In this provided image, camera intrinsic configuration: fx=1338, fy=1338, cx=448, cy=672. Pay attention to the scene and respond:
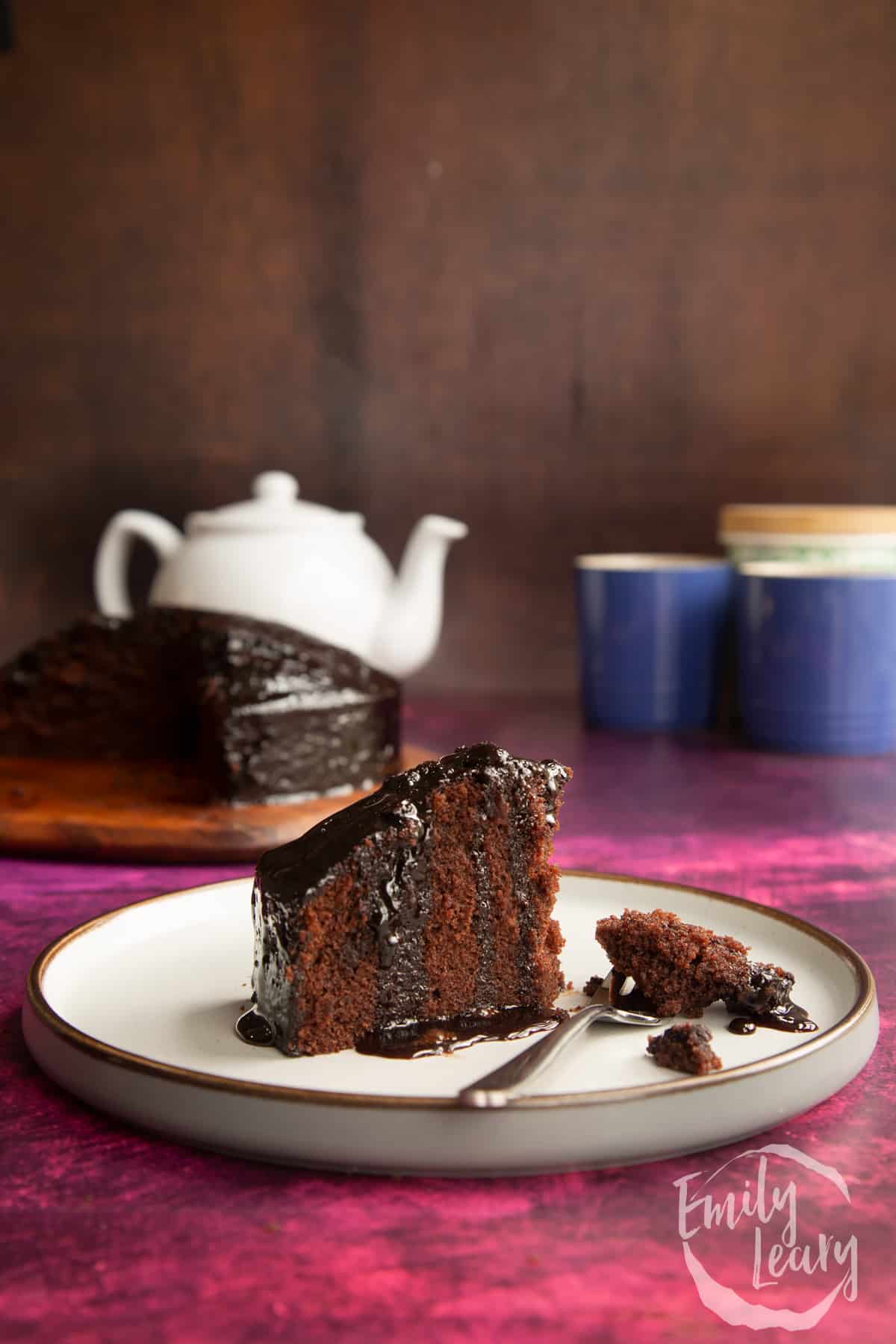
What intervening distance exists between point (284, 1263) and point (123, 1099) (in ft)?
0.45

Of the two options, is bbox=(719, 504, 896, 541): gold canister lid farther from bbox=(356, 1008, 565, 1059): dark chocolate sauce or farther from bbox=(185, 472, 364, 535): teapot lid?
bbox=(356, 1008, 565, 1059): dark chocolate sauce

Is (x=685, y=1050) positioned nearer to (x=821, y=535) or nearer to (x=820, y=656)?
(x=820, y=656)

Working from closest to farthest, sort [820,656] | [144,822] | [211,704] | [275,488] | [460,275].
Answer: [144,822] < [211,704] < [820,656] < [275,488] < [460,275]

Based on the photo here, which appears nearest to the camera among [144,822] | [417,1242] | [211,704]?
[417,1242]

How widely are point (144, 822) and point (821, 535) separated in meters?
1.01

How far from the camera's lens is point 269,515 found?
1.78 meters

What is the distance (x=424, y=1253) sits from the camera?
0.54 meters

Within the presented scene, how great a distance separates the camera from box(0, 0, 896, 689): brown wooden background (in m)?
2.04

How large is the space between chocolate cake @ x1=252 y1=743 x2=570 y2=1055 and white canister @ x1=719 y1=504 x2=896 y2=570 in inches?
42.1

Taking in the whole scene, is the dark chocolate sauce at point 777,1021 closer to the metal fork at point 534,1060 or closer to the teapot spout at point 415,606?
the metal fork at point 534,1060

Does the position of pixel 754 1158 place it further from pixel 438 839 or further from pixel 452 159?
pixel 452 159

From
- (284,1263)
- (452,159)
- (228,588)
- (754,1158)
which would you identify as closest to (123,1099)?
(284,1263)

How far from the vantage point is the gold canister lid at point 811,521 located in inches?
69.9

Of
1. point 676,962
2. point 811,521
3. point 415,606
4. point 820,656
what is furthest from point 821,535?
point 676,962
